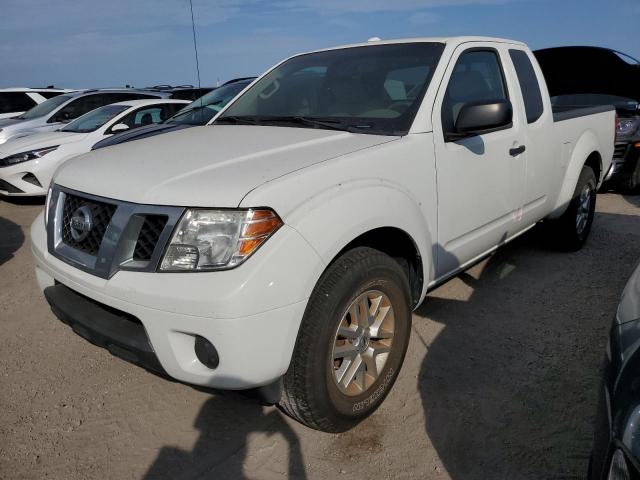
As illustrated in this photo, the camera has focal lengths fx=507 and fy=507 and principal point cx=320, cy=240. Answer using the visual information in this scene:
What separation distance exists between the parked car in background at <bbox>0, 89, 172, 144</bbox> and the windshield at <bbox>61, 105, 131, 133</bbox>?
98 cm

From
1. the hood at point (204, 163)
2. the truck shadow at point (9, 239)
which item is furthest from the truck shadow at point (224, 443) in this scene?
the truck shadow at point (9, 239)

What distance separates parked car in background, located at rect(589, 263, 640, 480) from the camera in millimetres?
1256

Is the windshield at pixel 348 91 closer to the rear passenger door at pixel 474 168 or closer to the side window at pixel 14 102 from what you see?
the rear passenger door at pixel 474 168

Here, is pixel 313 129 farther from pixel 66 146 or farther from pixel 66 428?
pixel 66 146

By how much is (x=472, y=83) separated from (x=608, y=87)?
5647 millimetres

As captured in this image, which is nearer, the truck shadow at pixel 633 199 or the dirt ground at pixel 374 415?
the dirt ground at pixel 374 415

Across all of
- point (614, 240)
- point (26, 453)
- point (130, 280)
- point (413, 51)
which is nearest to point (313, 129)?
point (413, 51)

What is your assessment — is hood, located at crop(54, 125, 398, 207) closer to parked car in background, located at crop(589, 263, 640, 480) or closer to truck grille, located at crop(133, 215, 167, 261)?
truck grille, located at crop(133, 215, 167, 261)

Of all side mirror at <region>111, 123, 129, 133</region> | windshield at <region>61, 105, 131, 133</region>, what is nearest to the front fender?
side mirror at <region>111, 123, 129, 133</region>

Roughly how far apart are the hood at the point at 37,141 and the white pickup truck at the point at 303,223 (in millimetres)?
4899

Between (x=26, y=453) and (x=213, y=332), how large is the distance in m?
1.26

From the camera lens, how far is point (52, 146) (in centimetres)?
714

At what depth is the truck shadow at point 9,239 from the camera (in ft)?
16.4

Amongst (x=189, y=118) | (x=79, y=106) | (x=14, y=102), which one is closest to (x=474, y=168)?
(x=189, y=118)
